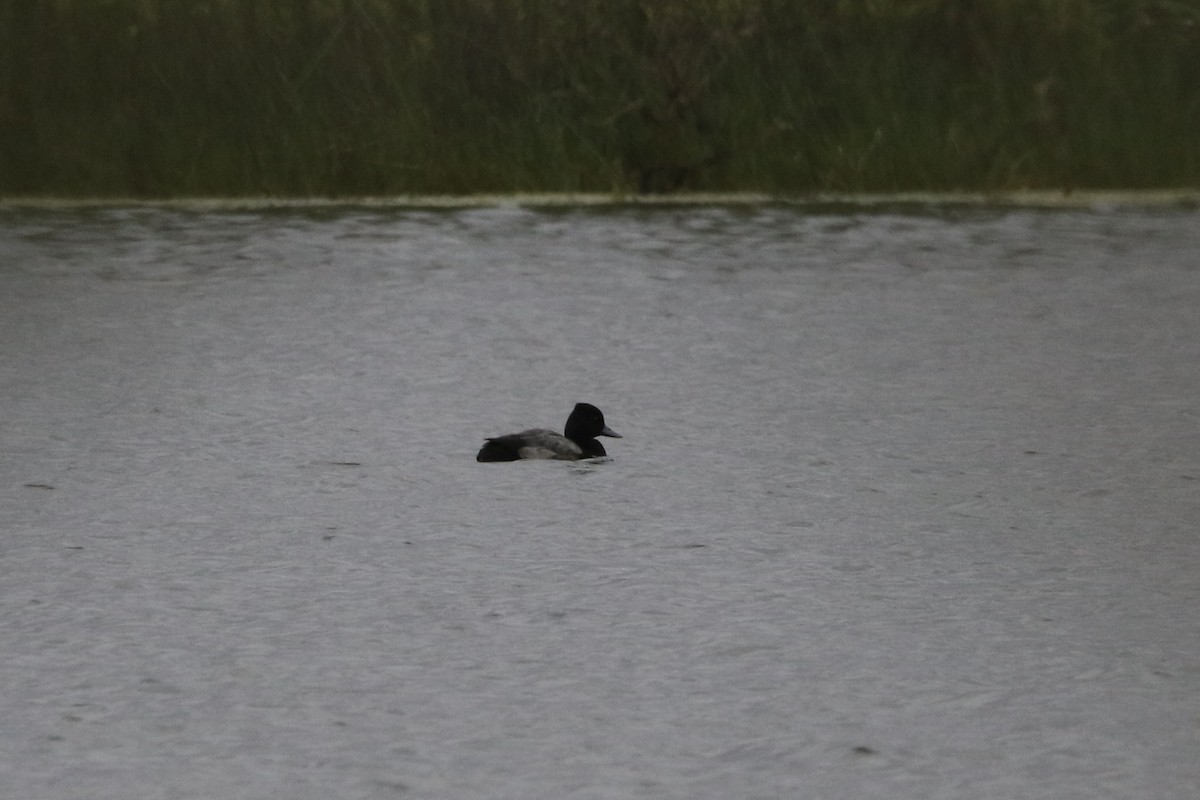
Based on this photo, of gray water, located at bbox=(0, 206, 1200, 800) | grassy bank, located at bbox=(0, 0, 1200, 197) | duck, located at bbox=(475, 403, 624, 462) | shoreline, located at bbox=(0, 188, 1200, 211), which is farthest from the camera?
grassy bank, located at bbox=(0, 0, 1200, 197)

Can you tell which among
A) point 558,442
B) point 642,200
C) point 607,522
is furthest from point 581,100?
point 607,522

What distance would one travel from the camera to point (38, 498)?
600cm

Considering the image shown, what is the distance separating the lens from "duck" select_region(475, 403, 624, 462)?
6.41 meters

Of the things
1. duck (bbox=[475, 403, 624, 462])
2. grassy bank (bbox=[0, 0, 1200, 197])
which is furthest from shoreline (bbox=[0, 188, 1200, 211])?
duck (bbox=[475, 403, 624, 462])

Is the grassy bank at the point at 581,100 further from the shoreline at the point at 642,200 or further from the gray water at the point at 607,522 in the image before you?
the gray water at the point at 607,522

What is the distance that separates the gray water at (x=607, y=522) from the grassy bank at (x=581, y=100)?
1.52 m

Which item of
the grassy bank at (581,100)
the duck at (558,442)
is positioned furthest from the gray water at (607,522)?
the grassy bank at (581,100)

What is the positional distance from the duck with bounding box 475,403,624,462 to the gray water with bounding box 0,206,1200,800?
1.6 inches

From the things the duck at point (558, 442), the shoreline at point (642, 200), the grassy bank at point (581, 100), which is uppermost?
the grassy bank at point (581, 100)

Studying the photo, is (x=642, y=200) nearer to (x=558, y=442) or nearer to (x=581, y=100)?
(x=581, y=100)

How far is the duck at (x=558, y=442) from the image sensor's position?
6.41 metres

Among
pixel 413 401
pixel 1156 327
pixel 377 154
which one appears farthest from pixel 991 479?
pixel 377 154

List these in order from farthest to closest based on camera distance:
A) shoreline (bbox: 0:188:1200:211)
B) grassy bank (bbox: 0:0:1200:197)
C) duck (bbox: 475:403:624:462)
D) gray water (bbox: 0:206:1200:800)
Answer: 1. grassy bank (bbox: 0:0:1200:197)
2. shoreline (bbox: 0:188:1200:211)
3. duck (bbox: 475:403:624:462)
4. gray water (bbox: 0:206:1200:800)

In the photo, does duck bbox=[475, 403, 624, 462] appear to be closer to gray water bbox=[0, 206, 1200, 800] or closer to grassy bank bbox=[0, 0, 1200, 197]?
gray water bbox=[0, 206, 1200, 800]
